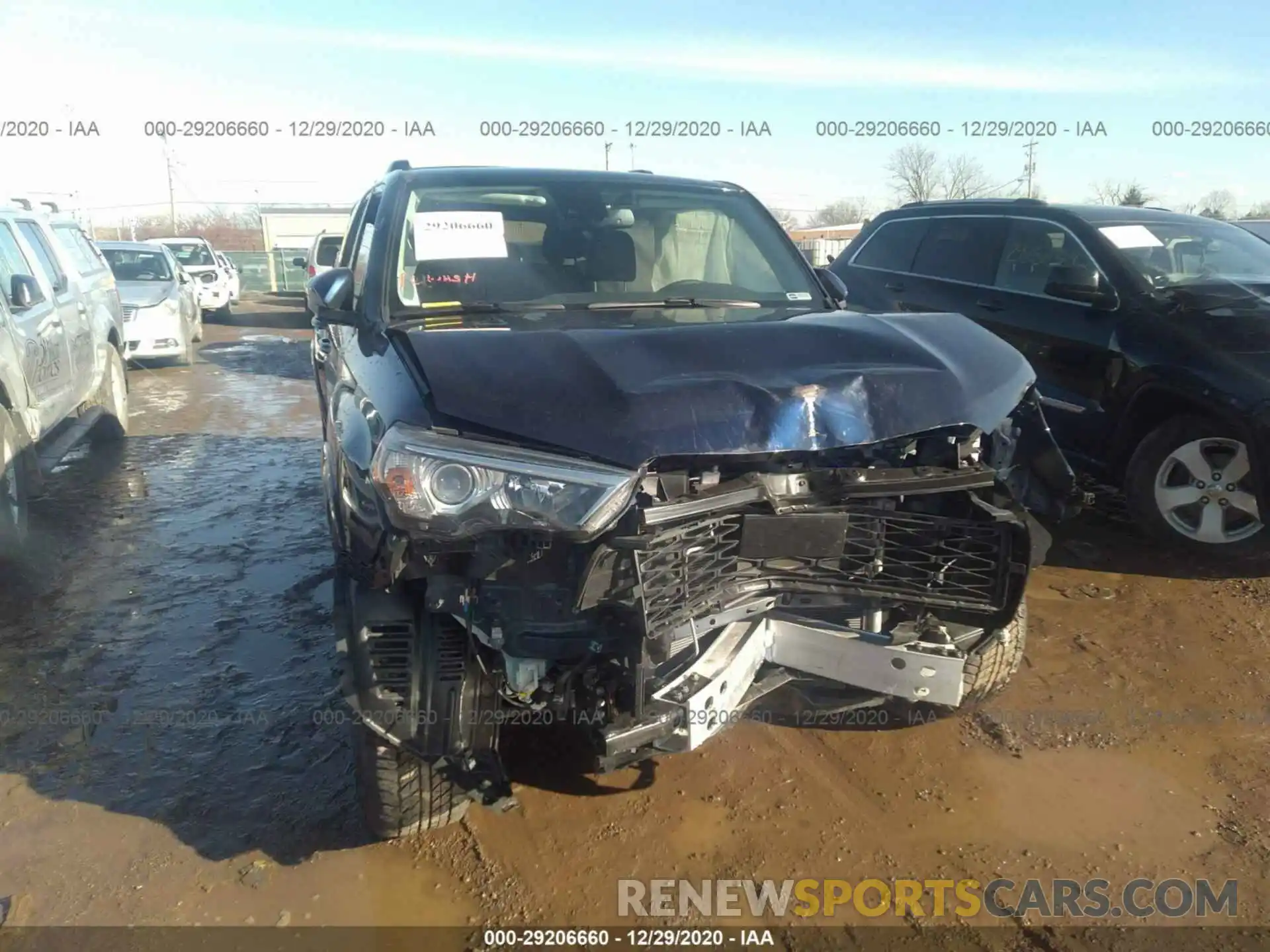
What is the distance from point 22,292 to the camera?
5383mm

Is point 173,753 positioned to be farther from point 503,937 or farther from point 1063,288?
point 1063,288

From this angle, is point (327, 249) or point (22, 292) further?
point (327, 249)

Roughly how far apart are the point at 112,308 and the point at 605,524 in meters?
7.50

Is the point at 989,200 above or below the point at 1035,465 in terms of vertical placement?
above

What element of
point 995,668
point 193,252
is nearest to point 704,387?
point 995,668

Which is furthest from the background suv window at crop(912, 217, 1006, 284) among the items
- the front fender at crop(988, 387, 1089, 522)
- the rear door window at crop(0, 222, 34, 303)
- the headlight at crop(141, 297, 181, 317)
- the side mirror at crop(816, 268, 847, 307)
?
the headlight at crop(141, 297, 181, 317)

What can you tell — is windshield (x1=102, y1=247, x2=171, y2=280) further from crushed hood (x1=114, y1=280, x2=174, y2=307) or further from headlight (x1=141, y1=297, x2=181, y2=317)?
headlight (x1=141, y1=297, x2=181, y2=317)

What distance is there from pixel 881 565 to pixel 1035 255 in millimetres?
3906

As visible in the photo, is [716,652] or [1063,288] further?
[1063,288]

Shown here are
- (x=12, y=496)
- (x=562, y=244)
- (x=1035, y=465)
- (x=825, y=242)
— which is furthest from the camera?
(x=825, y=242)

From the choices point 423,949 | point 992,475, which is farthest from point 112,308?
point 992,475

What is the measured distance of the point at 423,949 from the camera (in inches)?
95.9

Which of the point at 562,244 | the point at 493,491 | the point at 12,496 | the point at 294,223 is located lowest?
the point at 12,496

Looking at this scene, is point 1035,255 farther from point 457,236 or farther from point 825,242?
point 825,242
